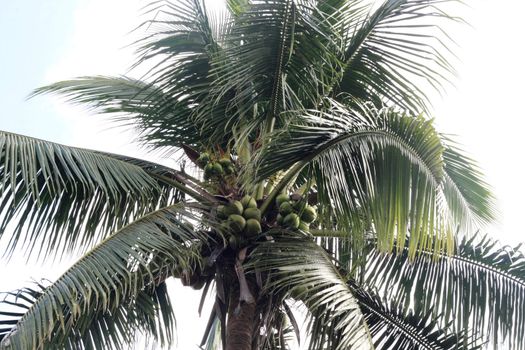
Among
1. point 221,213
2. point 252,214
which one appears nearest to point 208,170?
point 221,213

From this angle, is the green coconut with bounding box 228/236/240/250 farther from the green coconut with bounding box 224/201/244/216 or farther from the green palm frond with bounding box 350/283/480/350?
the green palm frond with bounding box 350/283/480/350

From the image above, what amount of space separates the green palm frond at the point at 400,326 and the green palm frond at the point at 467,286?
0.23 feet

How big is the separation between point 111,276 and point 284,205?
4.09 ft

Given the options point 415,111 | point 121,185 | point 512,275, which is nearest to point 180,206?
point 121,185

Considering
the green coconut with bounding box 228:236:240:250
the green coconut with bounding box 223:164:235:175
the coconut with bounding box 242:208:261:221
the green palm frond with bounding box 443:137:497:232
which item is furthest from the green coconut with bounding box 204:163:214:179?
the green palm frond with bounding box 443:137:497:232

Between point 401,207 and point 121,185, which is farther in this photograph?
point 121,185

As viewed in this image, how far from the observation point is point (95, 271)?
4.90 meters

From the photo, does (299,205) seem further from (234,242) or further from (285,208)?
(234,242)

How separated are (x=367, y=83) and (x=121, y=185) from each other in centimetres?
207

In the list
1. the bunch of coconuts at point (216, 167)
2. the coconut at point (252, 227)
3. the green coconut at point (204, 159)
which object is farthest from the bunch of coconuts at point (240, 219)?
the green coconut at point (204, 159)

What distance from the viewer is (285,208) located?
5.58m

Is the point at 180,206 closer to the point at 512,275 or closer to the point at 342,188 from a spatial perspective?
the point at 342,188

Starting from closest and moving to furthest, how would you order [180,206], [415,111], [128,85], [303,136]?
[303,136] → [180,206] → [415,111] → [128,85]

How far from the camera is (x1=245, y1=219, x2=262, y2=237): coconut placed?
5520mm
